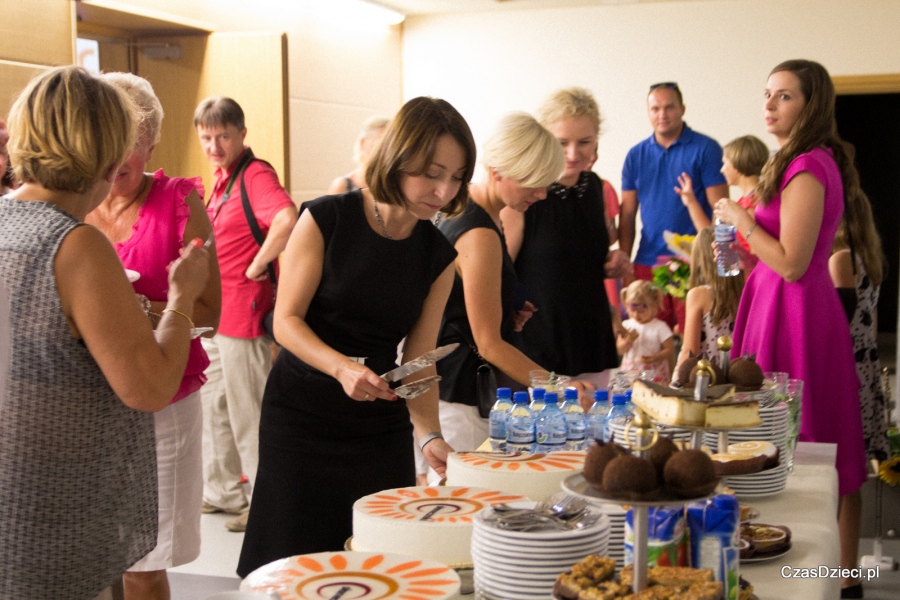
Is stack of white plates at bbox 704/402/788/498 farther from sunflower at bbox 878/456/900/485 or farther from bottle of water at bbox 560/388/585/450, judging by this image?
sunflower at bbox 878/456/900/485

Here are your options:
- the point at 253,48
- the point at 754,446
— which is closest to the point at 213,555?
the point at 754,446

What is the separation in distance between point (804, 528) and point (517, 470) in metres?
0.58

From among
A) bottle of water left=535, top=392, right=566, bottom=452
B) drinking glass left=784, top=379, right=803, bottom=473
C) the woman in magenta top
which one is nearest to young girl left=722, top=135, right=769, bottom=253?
drinking glass left=784, top=379, right=803, bottom=473

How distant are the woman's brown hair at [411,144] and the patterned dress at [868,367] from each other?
190 cm

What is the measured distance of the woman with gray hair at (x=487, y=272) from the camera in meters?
2.49

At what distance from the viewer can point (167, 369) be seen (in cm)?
161

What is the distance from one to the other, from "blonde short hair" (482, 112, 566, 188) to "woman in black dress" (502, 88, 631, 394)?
51 centimetres

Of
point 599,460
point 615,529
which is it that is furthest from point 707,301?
point 599,460

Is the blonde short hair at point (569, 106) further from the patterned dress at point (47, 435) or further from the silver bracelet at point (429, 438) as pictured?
the patterned dress at point (47, 435)

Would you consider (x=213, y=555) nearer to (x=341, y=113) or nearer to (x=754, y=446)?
(x=754, y=446)

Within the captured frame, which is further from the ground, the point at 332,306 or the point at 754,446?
the point at 332,306

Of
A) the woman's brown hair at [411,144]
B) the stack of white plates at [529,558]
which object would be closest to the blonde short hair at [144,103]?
the woman's brown hair at [411,144]

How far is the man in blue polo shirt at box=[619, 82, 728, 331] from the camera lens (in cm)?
505

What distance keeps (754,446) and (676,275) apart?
2.67m
